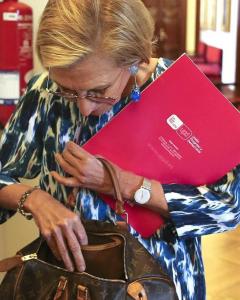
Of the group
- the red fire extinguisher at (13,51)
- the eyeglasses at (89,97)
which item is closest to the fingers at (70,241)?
the eyeglasses at (89,97)

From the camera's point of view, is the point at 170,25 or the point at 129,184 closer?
the point at 129,184

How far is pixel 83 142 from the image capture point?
1.17 metres

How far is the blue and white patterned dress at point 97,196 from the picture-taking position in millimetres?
1105

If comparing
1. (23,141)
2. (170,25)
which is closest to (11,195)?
(23,141)

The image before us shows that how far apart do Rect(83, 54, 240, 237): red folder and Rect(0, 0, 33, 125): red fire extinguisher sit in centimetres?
71

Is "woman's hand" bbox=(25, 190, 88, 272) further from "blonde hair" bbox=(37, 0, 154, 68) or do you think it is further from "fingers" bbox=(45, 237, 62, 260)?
"blonde hair" bbox=(37, 0, 154, 68)

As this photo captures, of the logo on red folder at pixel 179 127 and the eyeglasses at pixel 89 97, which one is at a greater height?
the eyeglasses at pixel 89 97

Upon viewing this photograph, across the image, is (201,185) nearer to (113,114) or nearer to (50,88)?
(113,114)

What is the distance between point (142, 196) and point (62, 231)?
16 cm

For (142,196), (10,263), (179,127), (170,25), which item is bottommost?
(170,25)

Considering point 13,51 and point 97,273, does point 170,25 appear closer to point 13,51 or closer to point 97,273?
point 13,51

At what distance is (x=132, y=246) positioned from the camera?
1.00 m

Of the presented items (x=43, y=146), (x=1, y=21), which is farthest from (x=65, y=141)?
(x=1, y=21)

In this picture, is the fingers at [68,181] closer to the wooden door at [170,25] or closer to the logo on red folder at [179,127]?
the logo on red folder at [179,127]
